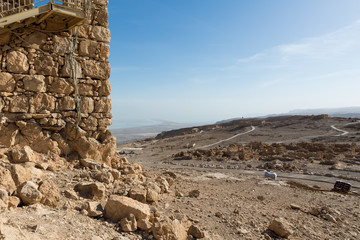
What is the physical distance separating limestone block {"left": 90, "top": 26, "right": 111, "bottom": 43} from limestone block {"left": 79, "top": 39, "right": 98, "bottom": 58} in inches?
7.8

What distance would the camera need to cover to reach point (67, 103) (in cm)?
674

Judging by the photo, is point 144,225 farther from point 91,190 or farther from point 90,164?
point 90,164

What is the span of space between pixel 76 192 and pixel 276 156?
56.5 ft

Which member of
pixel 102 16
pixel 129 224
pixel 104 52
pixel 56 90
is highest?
pixel 102 16

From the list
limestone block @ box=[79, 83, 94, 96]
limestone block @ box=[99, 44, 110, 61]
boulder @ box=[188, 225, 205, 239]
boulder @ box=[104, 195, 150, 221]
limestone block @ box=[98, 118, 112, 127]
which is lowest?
boulder @ box=[188, 225, 205, 239]

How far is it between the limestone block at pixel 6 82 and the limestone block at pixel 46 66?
2.11 ft

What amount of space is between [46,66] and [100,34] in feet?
6.03

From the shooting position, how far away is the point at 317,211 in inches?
273

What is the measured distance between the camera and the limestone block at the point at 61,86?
260 inches

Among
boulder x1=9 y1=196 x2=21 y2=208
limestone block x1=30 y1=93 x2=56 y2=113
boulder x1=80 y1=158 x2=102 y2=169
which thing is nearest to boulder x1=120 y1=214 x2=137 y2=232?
boulder x1=9 y1=196 x2=21 y2=208

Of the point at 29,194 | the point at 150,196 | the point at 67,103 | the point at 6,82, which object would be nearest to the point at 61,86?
the point at 67,103

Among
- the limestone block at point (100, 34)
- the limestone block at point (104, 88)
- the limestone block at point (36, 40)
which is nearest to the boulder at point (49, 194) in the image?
the limestone block at point (104, 88)

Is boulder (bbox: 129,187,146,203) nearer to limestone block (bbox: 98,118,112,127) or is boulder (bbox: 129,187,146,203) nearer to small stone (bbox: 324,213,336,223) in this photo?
limestone block (bbox: 98,118,112,127)

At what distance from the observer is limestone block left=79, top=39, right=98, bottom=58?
22.9 feet
